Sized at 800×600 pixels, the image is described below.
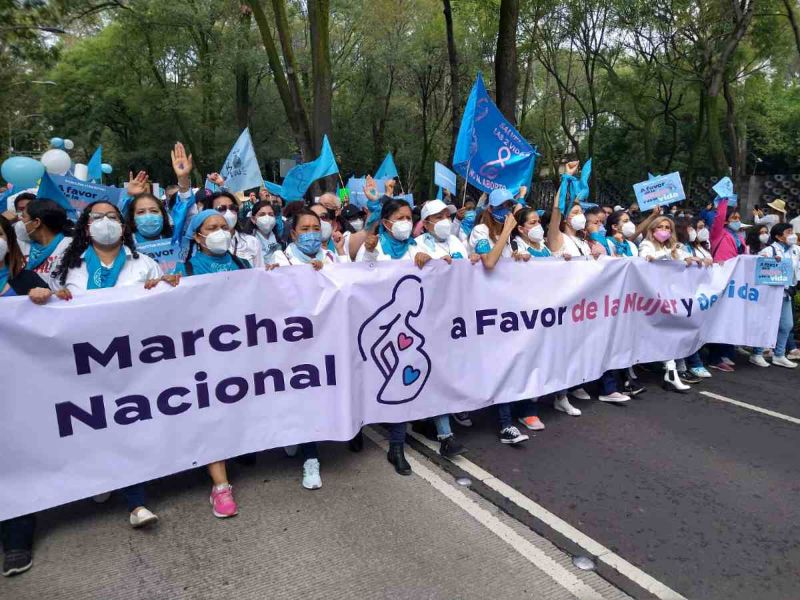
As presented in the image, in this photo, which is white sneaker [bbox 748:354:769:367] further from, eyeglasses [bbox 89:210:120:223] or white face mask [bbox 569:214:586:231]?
eyeglasses [bbox 89:210:120:223]

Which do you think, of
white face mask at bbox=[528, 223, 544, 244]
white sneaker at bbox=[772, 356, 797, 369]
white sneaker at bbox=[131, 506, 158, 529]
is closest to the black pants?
white sneaker at bbox=[131, 506, 158, 529]

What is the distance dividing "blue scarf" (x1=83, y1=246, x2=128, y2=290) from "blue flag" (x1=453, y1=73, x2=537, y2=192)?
2.89m

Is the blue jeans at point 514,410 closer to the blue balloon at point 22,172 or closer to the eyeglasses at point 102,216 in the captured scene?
the eyeglasses at point 102,216

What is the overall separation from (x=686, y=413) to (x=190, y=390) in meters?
4.05

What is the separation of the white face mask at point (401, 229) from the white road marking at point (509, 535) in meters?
1.55

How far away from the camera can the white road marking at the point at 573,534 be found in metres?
2.87

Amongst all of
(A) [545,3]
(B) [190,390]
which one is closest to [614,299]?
(B) [190,390]

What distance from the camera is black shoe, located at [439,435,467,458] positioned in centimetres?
419

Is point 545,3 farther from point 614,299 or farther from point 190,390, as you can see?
point 190,390

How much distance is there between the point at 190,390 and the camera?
345 centimetres

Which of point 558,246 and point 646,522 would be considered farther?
point 558,246

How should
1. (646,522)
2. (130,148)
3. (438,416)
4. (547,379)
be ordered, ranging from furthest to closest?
1. (130,148)
2. (547,379)
3. (438,416)
4. (646,522)

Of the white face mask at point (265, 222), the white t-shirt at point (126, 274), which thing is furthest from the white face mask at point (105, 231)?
the white face mask at point (265, 222)

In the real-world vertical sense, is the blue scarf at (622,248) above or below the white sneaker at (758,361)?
above
